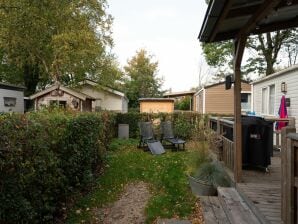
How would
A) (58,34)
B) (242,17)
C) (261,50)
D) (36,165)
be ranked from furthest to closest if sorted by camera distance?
(261,50), (58,34), (242,17), (36,165)

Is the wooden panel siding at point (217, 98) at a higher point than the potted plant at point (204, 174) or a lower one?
higher

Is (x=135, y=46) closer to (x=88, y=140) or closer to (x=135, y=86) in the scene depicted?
(x=135, y=86)

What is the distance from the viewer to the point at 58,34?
19312 mm

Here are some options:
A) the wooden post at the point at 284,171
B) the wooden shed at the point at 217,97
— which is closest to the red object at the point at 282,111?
the wooden post at the point at 284,171

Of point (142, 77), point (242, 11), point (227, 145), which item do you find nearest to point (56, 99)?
point (227, 145)

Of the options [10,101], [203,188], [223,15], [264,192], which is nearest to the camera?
[223,15]

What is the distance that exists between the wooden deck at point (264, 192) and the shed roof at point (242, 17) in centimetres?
231

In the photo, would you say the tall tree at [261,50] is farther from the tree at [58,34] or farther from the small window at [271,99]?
the small window at [271,99]

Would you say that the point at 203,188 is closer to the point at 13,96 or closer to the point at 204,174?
the point at 204,174

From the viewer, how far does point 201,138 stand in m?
7.02

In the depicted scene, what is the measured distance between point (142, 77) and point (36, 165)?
139 ft

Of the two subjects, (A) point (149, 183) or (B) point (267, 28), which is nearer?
(B) point (267, 28)

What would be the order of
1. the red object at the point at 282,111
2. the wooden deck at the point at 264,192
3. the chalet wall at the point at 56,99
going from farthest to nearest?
the chalet wall at the point at 56,99
the red object at the point at 282,111
the wooden deck at the point at 264,192

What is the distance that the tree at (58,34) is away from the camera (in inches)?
558
